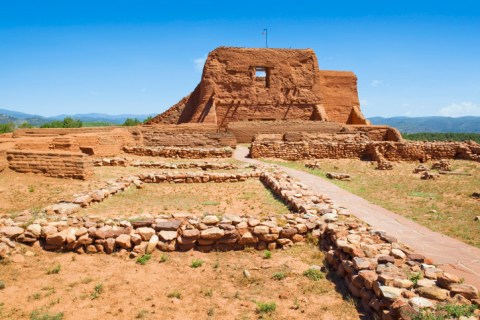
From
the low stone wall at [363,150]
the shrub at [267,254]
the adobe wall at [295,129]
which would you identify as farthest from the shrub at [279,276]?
the adobe wall at [295,129]

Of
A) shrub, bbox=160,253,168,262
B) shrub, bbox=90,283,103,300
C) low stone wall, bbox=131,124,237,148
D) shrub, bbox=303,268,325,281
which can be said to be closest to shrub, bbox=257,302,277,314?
shrub, bbox=303,268,325,281

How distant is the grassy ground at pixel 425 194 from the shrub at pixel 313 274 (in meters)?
3.31

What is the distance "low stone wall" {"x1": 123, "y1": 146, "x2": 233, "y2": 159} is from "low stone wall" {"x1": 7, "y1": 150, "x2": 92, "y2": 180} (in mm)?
8088

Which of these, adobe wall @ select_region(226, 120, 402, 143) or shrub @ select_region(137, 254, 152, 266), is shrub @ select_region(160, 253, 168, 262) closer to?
shrub @ select_region(137, 254, 152, 266)

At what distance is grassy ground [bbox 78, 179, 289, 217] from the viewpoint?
891 centimetres

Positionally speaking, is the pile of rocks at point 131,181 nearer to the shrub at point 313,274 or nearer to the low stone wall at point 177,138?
the shrub at point 313,274

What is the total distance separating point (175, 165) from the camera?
53.2ft

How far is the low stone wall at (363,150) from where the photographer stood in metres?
20.8

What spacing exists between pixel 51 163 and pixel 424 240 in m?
11.8

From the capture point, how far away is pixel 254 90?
3378cm

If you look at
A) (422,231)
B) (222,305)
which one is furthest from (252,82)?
(222,305)

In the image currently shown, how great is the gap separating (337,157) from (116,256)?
688 inches

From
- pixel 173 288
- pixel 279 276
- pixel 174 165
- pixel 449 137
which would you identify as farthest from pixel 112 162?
pixel 449 137

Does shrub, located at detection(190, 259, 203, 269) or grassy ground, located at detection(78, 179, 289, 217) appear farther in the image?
grassy ground, located at detection(78, 179, 289, 217)
